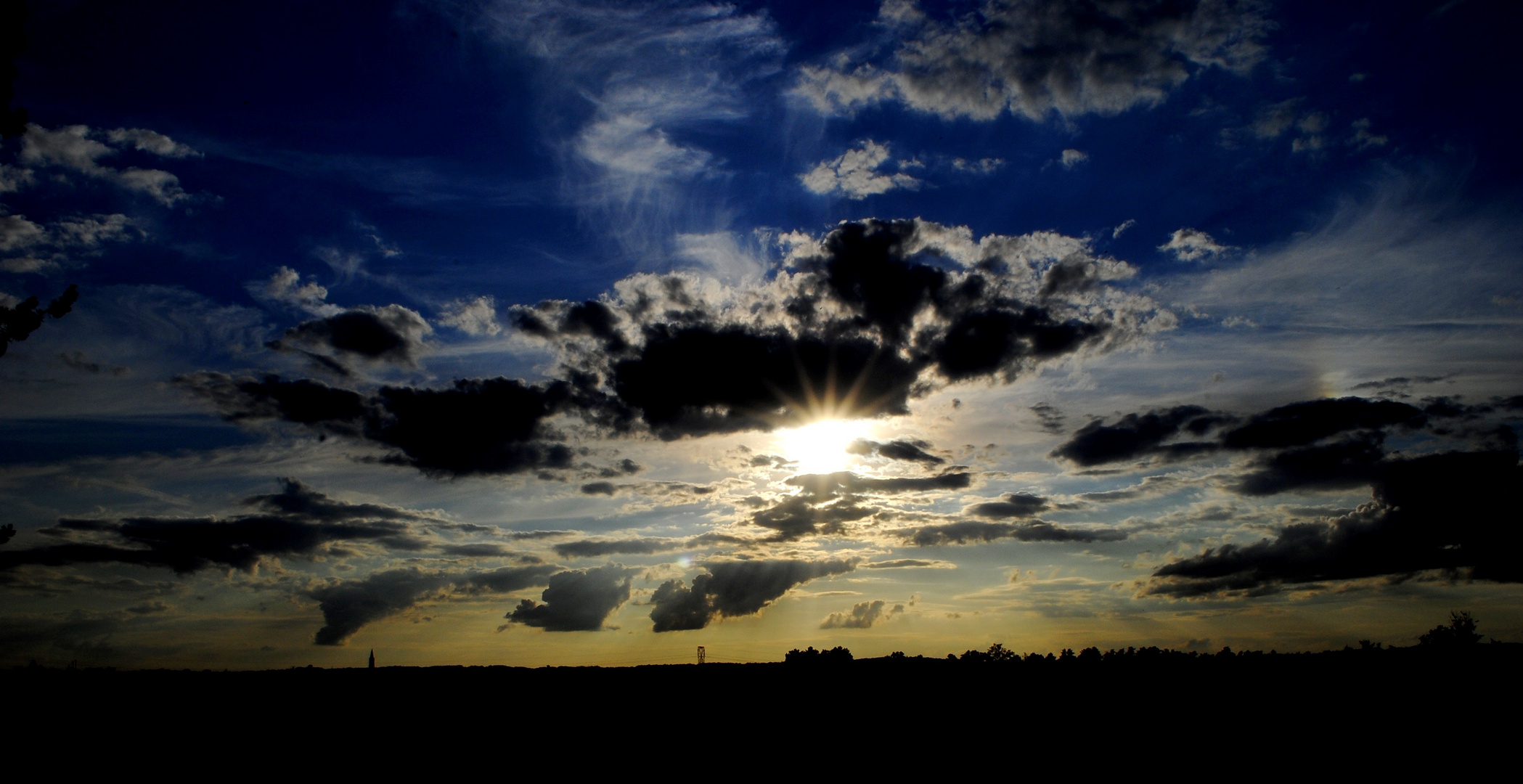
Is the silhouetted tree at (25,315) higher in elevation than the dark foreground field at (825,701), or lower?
higher

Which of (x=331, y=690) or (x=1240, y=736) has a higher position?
(x=331, y=690)

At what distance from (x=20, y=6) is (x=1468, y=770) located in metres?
80.4

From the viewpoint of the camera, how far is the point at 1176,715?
43.0m

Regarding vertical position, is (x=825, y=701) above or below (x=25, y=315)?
below

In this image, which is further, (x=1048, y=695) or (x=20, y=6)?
(x=1048, y=695)

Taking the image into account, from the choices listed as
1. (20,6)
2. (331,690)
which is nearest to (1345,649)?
(331,690)

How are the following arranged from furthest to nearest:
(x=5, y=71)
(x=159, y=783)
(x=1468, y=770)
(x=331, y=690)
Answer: (x=331, y=690) < (x=5, y=71) < (x=1468, y=770) < (x=159, y=783)

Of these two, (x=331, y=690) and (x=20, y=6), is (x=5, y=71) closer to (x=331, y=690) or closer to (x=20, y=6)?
(x=20, y=6)

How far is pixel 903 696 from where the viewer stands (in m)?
46.7

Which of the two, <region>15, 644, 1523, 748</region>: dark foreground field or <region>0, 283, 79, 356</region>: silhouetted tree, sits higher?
<region>0, 283, 79, 356</region>: silhouetted tree

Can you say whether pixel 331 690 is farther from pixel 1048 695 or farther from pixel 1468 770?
pixel 1468 770

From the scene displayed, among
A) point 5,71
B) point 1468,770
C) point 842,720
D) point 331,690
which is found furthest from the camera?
point 331,690

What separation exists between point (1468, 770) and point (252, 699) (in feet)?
210

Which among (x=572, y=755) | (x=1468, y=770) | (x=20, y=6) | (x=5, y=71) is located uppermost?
(x=20, y=6)
